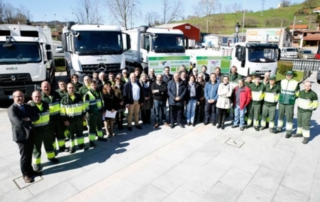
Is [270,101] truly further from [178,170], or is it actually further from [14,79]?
[14,79]

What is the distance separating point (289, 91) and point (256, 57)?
6.38 meters

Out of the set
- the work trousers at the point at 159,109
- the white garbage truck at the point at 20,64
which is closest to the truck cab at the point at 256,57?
the work trousers at the point at 159,109

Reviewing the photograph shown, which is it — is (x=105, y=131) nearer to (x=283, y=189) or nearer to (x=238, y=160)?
(x=238, y=160)

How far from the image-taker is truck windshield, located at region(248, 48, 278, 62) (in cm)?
1176

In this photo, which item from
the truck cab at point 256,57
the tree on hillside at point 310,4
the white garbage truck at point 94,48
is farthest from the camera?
the tree on hillside at point 310,4

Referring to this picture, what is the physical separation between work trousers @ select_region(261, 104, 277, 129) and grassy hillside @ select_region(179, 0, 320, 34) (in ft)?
221

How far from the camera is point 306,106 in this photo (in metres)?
5.73

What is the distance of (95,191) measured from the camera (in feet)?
13.0

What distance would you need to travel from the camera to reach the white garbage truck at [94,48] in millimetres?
8820

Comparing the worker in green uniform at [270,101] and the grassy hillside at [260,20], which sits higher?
the grassy hillside at [260,20]

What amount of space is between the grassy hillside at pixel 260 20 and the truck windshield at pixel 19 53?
66595mm

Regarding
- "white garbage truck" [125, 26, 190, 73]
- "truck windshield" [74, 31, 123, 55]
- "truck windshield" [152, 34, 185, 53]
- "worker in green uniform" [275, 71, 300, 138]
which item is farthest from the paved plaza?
"truck windshield" [152, 34, 185, 53]

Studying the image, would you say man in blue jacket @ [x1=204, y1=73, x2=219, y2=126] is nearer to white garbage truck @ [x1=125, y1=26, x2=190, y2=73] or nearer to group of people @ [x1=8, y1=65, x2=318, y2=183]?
group of people @ [x1=8, y1=65, x2=318, y2=183]

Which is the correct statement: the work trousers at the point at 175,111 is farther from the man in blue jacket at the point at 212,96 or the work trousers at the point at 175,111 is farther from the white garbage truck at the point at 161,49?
the white garbage truck at the point at 161,49
